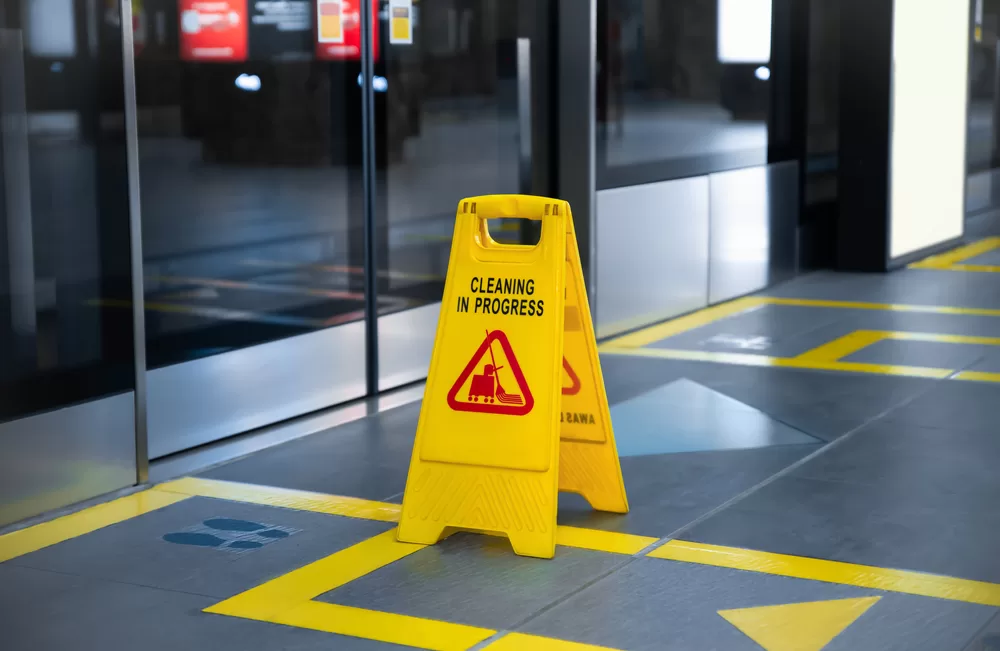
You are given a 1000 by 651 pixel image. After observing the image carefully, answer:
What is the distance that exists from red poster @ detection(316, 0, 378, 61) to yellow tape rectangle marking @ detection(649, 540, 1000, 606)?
3.20 m

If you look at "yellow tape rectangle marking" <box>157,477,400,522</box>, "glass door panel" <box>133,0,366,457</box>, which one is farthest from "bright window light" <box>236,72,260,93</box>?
"yellow tape rectangle marking" <box>157,477,400,522</box>

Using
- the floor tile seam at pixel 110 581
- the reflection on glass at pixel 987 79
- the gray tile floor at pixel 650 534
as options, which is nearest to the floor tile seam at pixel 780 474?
the gray tile floor at pixel 650 534

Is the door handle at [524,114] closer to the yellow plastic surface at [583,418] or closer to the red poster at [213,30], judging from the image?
the red poster at [213,30]

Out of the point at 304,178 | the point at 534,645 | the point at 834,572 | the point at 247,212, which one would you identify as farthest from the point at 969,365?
the point at 534,645

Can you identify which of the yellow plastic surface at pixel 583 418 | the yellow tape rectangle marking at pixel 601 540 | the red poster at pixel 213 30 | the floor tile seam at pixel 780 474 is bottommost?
the floor tile seam at pixel 780 474

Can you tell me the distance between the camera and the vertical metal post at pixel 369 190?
6738 mm

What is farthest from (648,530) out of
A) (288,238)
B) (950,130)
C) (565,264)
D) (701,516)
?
(950,130)

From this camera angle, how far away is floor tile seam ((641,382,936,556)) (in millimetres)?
4633

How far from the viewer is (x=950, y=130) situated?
1217 cm

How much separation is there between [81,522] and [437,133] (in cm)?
327

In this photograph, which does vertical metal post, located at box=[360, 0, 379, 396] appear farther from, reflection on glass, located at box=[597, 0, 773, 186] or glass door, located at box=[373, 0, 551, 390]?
reflection on glass, located at box=[597, 0, 773, 186]

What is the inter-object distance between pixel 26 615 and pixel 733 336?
5.35 meters

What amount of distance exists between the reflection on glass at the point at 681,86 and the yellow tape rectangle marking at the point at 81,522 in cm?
404

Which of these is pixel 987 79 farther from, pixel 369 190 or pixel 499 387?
pixel 499 387
